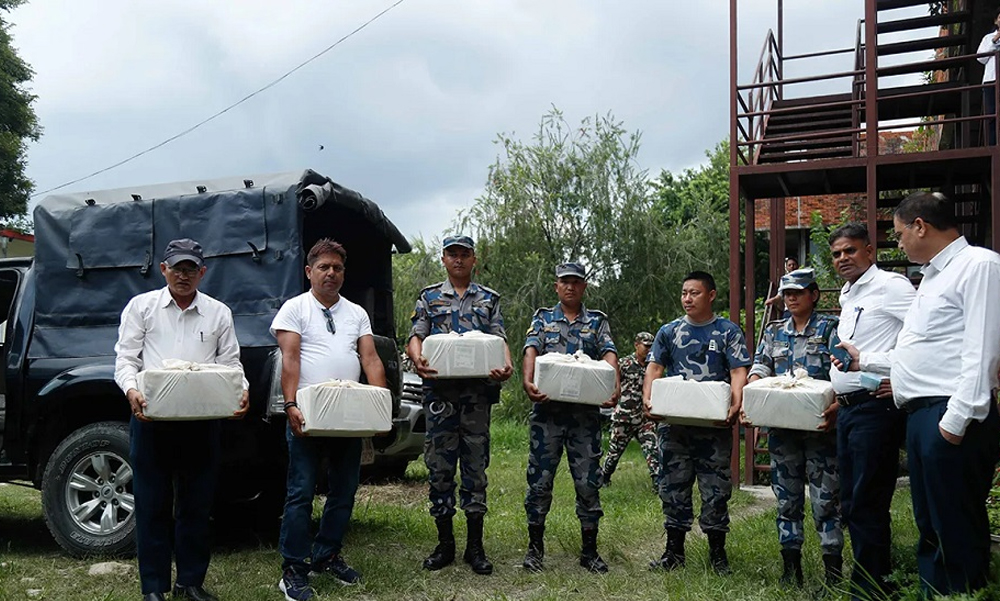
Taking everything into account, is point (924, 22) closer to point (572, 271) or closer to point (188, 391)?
point (572, 271)

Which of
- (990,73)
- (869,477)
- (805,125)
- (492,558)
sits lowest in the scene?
(492,558)

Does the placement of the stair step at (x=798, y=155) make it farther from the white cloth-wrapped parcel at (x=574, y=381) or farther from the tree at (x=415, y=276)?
the tree at (x=415, y=276)

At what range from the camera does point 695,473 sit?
506cm

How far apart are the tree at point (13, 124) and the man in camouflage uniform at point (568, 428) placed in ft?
64.5

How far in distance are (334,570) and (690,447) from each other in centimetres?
209

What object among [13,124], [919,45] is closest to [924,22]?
[919,45]

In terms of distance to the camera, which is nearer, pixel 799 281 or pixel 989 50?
pixel 799 281

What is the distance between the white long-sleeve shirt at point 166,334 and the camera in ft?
14.2

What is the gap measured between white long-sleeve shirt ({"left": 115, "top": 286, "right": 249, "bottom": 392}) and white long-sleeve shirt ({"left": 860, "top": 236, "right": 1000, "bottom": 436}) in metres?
3.07

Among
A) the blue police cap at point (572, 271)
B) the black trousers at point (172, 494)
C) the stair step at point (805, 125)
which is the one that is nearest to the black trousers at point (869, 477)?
the blue police cap at point (572, 271)

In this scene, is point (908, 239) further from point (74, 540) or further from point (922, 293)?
point (74, 540)

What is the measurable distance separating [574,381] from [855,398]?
1452mm

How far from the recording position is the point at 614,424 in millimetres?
8984

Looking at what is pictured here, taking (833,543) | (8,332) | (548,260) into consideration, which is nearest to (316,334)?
(8,332)
